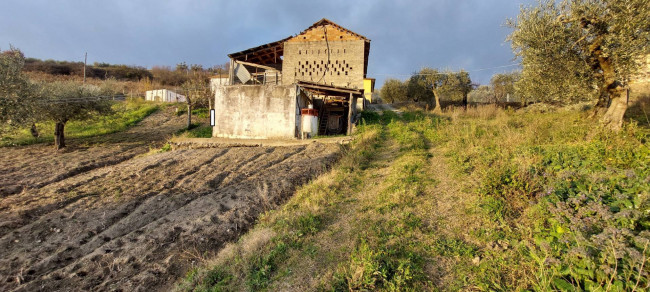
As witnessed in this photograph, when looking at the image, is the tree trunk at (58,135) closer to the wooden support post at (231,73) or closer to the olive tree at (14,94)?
the olive tree at (14,94)

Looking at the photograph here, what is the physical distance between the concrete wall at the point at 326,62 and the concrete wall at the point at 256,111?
218 inches

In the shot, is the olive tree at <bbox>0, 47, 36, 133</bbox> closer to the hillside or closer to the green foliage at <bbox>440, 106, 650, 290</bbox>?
the hillside

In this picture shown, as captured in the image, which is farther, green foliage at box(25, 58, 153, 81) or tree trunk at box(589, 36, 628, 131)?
green foliage at box(25, 58, 153, 81)

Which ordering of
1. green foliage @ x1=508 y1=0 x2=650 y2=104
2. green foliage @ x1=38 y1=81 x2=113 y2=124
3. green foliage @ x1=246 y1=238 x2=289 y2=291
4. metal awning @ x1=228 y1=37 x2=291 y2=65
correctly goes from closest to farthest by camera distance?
green foliage @ x1=246 y1=238 x2=289 y2=291, green foliage @ x1=508 y1=0 x2=650 y2=104, green foliage @ x1=38 y1=81 x2=113 y2=124, metal awning @ x1=228 y1=37 x2=291 y2=65

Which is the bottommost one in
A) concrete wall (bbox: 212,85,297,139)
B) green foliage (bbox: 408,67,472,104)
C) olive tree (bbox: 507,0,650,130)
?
concrete wall (bbox: 212,85,297,139)

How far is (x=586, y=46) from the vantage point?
8305 mm

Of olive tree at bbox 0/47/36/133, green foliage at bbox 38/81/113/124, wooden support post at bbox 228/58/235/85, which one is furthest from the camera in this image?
wooden support post at bbox 228/58/235/85

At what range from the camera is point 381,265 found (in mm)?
3424

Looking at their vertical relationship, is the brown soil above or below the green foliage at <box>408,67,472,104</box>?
below

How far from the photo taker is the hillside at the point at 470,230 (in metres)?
2.85

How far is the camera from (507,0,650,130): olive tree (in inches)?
291

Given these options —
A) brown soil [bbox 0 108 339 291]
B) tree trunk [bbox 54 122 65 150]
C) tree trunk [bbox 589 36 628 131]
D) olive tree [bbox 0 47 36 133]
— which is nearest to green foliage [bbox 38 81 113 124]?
tree trunk [bbox 54 122 65 150]

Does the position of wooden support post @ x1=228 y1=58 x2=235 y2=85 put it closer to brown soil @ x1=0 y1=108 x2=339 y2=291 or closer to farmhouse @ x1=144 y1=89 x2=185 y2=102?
brown soil @ x1=0 y1=108 x2=339 y2=291

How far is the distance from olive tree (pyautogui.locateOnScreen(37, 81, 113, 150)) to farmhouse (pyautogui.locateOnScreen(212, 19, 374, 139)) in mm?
7684
